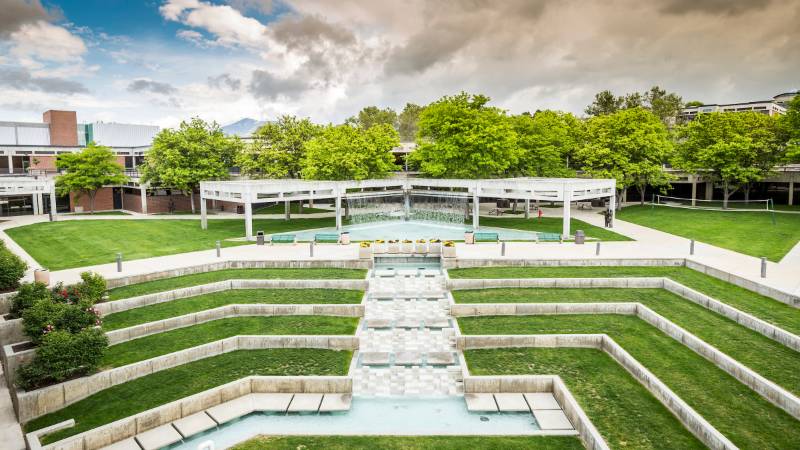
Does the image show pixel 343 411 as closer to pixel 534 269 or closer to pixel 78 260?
pixel 534 269

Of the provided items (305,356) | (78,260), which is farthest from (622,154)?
(78,260)

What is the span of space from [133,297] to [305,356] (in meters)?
8.63

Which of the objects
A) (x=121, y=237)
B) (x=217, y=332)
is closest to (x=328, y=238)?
(x=217, y=332)

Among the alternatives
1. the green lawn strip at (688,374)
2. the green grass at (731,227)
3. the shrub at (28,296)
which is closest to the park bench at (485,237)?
the green lawn strip at (688,374)

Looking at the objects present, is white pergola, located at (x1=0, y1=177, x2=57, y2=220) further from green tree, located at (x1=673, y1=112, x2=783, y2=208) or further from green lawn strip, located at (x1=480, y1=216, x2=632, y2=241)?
green tree, located at (x1=673, y1=112, x2=783, y2=208)

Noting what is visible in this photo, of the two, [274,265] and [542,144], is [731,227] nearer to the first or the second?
[542,144]

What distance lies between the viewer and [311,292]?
22.2 meters

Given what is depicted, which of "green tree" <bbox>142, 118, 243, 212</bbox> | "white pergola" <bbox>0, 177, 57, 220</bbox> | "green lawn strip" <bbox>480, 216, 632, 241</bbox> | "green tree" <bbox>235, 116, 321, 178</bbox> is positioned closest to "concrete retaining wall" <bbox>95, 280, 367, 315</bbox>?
"green lawn strip" <bbox>480, 216, 632, 241</bbox>

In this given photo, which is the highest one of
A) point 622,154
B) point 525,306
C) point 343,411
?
point 622,154

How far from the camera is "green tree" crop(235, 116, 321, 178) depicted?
45688 millimetres

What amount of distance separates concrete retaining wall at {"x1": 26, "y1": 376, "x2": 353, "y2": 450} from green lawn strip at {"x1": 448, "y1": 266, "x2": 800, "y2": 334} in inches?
418

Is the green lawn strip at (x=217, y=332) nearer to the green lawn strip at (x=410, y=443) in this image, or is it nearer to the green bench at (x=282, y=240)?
the green lawn strip at (x=410, y=443)

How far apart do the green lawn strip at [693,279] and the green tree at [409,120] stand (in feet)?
274

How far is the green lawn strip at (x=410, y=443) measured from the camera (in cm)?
1224
